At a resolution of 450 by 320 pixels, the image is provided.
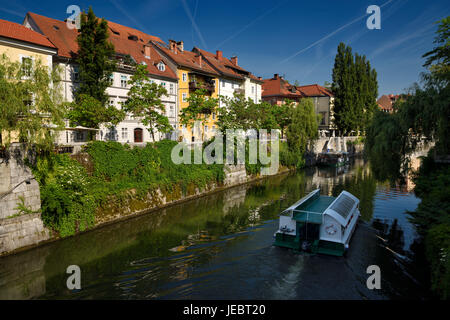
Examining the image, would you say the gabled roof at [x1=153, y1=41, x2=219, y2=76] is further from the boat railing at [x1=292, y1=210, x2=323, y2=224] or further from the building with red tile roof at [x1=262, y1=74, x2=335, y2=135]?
the boat railing at [x1=292, y1=210, x2=323, y2=224]

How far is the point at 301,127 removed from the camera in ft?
139

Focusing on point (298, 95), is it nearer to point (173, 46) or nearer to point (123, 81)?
point (173, 46)

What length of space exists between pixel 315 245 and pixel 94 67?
21.0 metres

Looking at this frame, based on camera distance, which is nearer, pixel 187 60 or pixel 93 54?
pixel 93 54

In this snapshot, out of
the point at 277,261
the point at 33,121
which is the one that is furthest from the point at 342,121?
the point at 33,121

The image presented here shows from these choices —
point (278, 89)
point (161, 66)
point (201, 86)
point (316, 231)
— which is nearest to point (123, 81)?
point (161, 66)

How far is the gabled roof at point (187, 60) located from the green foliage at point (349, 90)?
90.6 ft

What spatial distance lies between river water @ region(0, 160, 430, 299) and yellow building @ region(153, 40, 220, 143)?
1933cm

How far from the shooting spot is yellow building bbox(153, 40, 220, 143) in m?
36.5

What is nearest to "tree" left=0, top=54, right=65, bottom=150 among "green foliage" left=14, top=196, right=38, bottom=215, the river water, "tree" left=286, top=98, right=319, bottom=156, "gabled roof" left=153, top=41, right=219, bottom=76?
"green foliage" left=14, top=196, right=38, bottom=215
